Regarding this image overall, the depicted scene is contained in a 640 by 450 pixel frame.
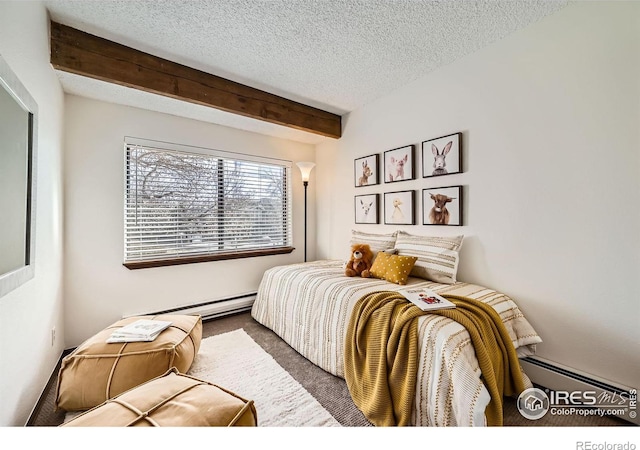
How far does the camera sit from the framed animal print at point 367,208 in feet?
10.0

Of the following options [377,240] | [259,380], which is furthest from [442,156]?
[259,380]

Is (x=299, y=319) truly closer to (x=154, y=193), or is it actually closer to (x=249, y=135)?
(x=154, y=193)

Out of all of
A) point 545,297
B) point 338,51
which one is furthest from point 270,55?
point 545,297

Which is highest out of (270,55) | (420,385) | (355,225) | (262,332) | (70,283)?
(270,55)

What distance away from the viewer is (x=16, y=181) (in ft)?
3.83

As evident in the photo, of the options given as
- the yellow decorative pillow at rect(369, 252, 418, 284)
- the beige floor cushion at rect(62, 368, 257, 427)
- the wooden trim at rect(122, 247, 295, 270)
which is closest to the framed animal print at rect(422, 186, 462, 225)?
the yellow decorative pillow at rect(369, 252, 418, 284)

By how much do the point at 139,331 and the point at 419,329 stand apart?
5.93 feet

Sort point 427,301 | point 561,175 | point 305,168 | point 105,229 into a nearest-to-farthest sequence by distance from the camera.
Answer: point 427,301 < point 561,175 < point 105,229 < point 305,168

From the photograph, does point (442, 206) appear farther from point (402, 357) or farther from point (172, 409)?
point (172, 409)

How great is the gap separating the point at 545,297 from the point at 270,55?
277cm

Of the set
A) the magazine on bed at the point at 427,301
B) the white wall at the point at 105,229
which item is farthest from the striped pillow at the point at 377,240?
the white wall at the point at 105,229

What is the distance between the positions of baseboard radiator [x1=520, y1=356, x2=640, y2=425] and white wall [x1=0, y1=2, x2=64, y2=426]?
289cm

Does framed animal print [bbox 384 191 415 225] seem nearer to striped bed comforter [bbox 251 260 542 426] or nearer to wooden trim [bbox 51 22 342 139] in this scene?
striped bed comforter [bbox 251 260 542 426]

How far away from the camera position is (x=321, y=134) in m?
3.34
